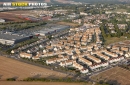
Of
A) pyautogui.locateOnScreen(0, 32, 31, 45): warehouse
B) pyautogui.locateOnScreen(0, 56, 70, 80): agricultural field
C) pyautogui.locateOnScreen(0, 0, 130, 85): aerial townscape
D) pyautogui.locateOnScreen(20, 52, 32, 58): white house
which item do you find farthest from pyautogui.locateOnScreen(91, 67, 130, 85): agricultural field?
pyautogui.locateOnScreen(0, 32, 31, 45): warehouse

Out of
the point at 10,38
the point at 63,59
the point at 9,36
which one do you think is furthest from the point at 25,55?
the point at 9,36

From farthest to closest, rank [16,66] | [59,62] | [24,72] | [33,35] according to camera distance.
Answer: [33,35]
[59,62]
[16,66]
[24,72]

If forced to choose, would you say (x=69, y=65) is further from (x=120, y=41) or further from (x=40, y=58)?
(x=120, y=41)

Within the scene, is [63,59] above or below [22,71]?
above

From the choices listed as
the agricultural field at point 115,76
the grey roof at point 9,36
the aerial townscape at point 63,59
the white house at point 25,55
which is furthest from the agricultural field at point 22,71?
the grey roof at point 9,36

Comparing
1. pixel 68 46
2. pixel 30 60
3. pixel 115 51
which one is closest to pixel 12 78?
pixel 30 60

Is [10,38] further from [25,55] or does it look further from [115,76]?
[115,76]
